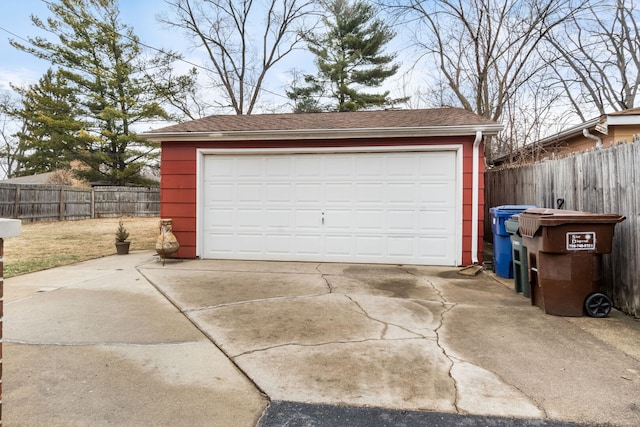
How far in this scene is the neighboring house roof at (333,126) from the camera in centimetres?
721

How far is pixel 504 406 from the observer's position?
245cm

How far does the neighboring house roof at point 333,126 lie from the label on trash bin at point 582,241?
3.27 meters

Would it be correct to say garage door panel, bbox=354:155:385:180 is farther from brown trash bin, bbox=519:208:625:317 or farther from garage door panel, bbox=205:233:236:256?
brown trash bin, bbox=519:208:625:317

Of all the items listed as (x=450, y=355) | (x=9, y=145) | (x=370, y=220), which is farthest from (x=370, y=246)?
(x=9, y=145)

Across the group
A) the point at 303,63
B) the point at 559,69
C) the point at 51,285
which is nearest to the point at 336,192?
the point at 51,285

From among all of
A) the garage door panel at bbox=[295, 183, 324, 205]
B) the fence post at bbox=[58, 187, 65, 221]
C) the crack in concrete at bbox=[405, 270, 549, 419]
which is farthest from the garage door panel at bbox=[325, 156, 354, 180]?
the fence post at bbox=[58, 187, 65, 221]

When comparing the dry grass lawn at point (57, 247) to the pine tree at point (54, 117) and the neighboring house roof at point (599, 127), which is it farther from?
the neighboring house roof at point (599, 127)

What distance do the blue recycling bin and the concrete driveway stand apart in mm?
756

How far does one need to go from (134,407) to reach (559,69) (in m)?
19.6

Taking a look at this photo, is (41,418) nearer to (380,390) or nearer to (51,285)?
Result: (380,390)

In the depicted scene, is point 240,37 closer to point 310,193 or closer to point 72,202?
point 72,202

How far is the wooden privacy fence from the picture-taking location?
4.22 m

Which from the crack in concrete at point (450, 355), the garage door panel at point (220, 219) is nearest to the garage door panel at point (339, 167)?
the garage door panel at point (220, 219)

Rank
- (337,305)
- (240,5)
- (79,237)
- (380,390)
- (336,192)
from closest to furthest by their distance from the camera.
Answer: (380,390), (337,305), (336,192), (79,237), (240,5)
